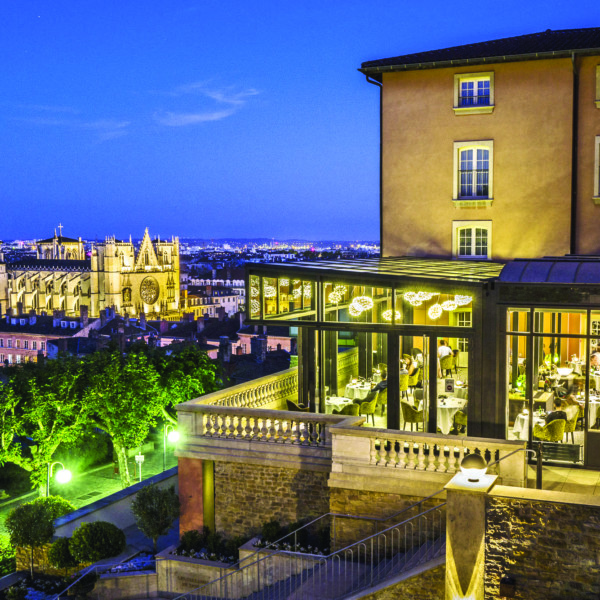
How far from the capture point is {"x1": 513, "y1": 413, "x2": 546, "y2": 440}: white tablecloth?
15742 millimetres

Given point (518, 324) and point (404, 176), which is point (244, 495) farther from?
point (404, 176)

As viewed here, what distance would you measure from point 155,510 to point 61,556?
305cm

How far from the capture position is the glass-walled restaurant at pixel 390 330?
16188 mm

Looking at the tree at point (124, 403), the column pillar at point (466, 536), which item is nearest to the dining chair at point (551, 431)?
the column pillar at point (466, 536)

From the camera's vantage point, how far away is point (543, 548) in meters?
11.1

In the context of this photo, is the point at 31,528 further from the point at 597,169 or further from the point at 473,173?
the point at 597,169

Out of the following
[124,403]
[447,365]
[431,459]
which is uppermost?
[447,365]

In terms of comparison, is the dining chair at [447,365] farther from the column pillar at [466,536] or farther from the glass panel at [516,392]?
the column pillar at [466,536]

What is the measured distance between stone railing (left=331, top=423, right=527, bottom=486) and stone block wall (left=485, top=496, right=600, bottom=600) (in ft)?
5.53

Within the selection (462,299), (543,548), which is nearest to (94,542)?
(462,299)

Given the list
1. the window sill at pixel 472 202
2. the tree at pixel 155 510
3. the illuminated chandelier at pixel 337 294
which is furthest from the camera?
the window sill at pixel 472 202

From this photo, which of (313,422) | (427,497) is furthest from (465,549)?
(313,422)

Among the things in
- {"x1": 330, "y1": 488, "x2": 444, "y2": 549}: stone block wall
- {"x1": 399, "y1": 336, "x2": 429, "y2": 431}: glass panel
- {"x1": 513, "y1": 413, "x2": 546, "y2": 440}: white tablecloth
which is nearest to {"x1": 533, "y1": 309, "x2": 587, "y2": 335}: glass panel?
{"x1": 513, "y1": 413, "x2": 546, "y2": 440}: white tablecloth

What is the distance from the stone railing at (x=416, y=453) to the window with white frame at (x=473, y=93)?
1324 cm
